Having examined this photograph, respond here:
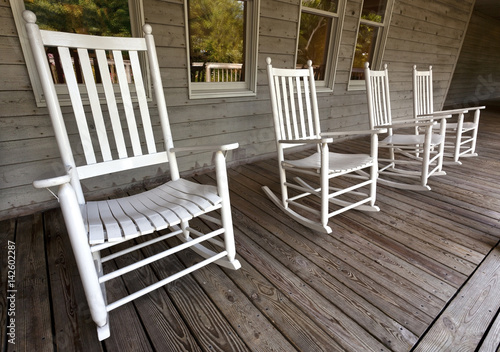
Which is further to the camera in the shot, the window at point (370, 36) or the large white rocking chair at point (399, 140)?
the window at point (370, 36)

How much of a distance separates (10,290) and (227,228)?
1.01m

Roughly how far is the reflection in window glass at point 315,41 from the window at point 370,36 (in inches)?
21.9

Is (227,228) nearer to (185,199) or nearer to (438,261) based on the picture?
(185,199)

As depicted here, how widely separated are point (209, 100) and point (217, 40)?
0.56 meters

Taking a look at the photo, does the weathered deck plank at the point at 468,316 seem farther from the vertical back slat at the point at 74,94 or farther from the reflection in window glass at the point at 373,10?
the reflection in window glass at the point at 373,10

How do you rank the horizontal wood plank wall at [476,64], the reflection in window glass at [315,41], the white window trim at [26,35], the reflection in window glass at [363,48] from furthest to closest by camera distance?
the horizontal wood plank wall at [476,64] → the reflection in window glass at [363,48] → the reflection in window glass at [315,41] → the white window trim at [26,35]

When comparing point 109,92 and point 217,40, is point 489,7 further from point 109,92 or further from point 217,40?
point 109,92

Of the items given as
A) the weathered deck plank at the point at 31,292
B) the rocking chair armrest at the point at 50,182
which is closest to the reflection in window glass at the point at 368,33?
the rocking chair armrest at the point at 50,182

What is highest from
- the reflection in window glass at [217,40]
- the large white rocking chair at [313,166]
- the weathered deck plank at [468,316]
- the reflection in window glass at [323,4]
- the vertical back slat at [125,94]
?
the reflection in window glass at [323,4]

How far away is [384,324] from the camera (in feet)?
3.32

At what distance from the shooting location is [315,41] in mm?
3127

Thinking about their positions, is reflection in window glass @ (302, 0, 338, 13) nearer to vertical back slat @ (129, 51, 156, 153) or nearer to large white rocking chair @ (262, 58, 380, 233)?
large white rocking chair @ (262, 58, 380, 233)

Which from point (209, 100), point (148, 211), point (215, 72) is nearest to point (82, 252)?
point (148, 211)

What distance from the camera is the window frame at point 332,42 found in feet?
9.43
